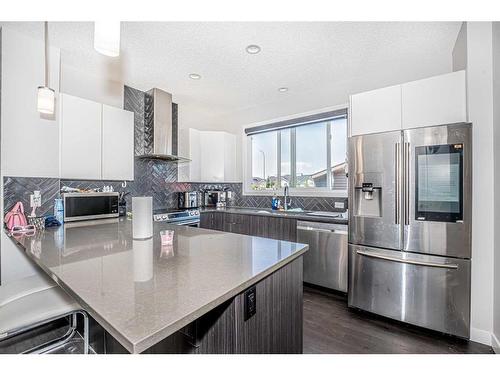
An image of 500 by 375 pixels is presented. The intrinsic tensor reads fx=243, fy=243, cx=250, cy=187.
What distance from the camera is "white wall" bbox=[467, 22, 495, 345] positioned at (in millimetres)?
1851

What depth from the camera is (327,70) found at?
9.38 ft

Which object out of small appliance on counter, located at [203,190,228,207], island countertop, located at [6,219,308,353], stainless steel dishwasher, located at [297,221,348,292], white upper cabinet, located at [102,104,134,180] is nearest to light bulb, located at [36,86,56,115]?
island countertop, located at [6,219,308,353]

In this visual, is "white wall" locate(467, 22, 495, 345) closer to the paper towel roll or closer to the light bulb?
the paper towel roll

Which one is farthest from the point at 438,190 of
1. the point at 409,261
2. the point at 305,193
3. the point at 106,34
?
the point at 106,34

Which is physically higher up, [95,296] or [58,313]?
[95,296]

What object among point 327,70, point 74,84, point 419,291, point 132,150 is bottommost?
point 419,291

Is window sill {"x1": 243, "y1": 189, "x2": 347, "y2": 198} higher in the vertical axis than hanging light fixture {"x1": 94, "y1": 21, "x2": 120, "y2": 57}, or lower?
lower

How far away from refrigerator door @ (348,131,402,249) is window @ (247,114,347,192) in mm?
934

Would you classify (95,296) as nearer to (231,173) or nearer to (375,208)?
(375,208)

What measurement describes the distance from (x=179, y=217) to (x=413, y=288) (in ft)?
8.72

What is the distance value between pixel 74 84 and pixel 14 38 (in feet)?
2.32

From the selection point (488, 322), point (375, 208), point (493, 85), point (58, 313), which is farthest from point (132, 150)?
point (488, 322)

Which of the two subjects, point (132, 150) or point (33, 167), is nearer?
point (33, 167)
